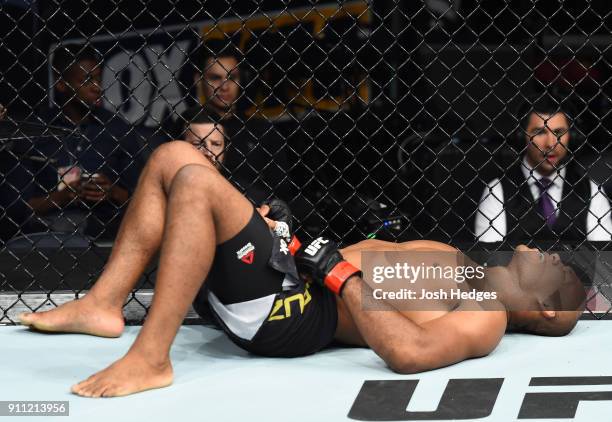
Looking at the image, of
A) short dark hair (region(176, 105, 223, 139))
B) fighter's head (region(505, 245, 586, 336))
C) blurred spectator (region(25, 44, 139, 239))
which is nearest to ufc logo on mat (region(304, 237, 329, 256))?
fighter's head (region(505, 245, 586, 336))

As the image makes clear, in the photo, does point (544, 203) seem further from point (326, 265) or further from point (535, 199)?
point (326, 265)

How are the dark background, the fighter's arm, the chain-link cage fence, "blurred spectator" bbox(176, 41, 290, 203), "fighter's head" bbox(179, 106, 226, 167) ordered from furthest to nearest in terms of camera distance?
the dark background, "blurred spectator" bbox(176, 41, 290, 203), the chain-link cage fence, "fighter's head" bbox(179, 106, 226, 167), the fighter's arm

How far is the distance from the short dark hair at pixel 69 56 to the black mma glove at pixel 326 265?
1.55 m

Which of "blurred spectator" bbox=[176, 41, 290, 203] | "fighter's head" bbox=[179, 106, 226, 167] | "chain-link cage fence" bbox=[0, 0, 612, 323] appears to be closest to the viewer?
"fighter's head" bbox=[179, 106, 226, 167]

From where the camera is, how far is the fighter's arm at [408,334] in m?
2.36

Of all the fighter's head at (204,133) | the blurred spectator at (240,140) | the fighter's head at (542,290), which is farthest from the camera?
the blurred spectator at (240,140)

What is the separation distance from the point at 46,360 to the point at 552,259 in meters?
1.36

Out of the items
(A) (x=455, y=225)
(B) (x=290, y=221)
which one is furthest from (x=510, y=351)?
(A) (x=455, y=225)

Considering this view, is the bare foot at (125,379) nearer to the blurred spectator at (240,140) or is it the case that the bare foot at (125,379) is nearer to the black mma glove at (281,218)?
the black mma glove at (281,218)

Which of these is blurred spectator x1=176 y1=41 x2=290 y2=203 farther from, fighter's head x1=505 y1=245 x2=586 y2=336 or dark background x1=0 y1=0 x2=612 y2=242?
fighter's head x1=505 y1=245 x2=586 y2=336

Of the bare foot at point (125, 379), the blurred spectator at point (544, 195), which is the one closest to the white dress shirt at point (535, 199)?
the blurred spectator at point (544, 195)

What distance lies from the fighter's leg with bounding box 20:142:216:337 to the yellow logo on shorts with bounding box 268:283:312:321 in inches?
16.4

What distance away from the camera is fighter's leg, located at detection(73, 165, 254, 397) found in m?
2.25

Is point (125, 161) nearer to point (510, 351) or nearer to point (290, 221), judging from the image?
point (290, 221)
